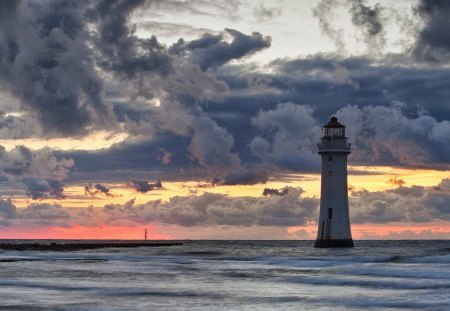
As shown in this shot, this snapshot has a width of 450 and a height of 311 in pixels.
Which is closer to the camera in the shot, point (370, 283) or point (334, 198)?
point (370, 283)

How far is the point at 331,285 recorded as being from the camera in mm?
39344

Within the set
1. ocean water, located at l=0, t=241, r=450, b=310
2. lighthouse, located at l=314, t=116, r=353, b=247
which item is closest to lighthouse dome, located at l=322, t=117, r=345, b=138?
lighthouse, located at l=314, t=116, r=353, b=247

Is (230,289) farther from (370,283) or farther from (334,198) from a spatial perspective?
(334,198)

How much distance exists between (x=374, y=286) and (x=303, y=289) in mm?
4223

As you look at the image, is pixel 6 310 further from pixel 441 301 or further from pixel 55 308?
pixel 441 301

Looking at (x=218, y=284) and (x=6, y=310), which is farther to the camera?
(x=218, y=284)

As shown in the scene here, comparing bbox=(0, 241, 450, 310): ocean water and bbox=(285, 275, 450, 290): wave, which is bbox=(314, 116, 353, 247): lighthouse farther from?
bbox=(285, 275, 450, 290): wave

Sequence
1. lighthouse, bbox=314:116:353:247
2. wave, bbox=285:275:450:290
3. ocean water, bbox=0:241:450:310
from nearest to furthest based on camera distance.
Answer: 1. ocean water, bbox=0:241:450:310
2. wave, bbox=285:275:450:290
3. lighthouse, bbox=314:116:353:247

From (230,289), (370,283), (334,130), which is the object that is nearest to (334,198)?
(334,130)

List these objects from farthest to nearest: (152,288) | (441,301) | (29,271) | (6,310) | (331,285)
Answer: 1. (29,271)
2. (331,285)
3. (152,288)
4. (441,301)
5. (6,310)

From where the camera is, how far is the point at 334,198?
6644 centimetres

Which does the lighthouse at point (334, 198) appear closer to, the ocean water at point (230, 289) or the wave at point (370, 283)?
the ocean water at point (230, 289)

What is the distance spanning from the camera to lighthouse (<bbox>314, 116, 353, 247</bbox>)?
66.6 meters

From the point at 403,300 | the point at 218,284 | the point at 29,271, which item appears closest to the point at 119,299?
the point at 218,284
